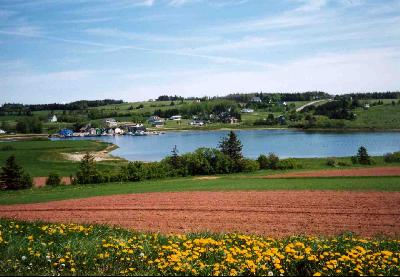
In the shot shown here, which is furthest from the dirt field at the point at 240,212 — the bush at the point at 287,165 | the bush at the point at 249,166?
the bush at the point at 287,165

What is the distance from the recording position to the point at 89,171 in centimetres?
4588

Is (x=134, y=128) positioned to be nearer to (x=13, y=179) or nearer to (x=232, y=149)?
(x=232, y=149)

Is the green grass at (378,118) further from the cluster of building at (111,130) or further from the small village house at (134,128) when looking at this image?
the small village house at (134,128)

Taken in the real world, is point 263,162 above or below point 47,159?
above

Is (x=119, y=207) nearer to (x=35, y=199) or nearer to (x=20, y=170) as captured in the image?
(x=35, y=199)

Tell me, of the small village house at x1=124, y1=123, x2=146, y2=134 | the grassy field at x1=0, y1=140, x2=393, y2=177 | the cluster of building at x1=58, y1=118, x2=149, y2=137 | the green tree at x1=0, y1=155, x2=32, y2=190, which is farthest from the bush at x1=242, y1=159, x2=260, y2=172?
the small village house at x1=124, y1=123, x2=146, y2=134

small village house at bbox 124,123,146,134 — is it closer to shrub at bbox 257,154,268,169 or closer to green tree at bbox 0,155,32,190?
shrub at bbox 257,154,268,169

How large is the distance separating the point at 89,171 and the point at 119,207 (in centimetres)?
2292

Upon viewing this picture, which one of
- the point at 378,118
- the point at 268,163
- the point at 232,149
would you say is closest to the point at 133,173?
the point at 268,163

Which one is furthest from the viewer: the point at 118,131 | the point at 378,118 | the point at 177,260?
the point at 118,131

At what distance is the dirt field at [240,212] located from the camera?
56.5 ft

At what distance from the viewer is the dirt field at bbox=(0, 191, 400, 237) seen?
17.2 metres

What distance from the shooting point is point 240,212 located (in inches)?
843

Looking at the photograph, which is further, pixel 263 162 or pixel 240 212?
pixel 263 162
